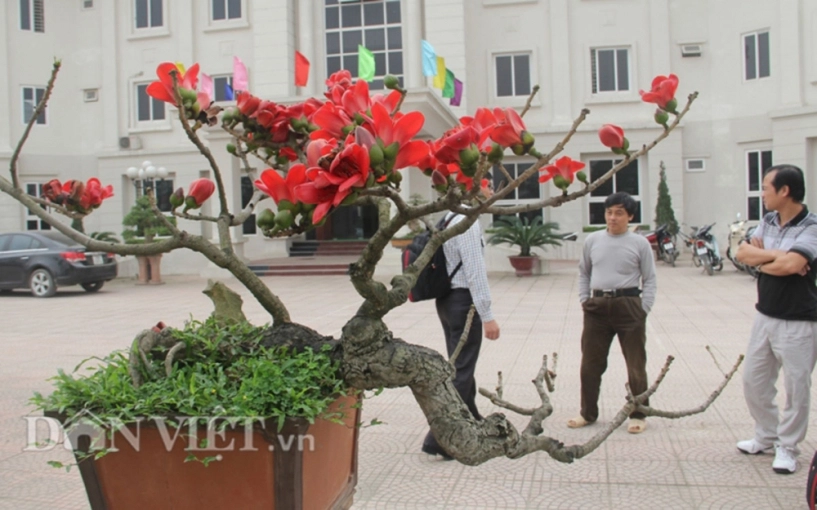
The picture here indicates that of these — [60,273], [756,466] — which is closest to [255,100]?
[756,466]

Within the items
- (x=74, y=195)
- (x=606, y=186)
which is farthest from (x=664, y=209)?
(x=74, y=195)

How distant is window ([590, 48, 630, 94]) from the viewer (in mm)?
21328

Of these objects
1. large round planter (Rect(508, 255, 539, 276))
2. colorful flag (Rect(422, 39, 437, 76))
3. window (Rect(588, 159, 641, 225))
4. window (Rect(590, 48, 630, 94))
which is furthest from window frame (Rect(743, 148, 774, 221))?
colorful flag (Rect(422, 39, 437, 76))

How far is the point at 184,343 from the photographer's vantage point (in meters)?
2.36

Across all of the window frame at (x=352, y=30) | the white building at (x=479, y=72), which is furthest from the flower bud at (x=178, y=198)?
the window frame at (x=352, y=30)

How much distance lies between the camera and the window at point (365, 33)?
2166 cm

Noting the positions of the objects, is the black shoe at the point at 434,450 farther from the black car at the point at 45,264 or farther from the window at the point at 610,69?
the window at the point at 610,69

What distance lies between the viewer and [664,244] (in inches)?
710

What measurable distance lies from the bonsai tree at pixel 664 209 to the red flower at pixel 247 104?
19.0 m

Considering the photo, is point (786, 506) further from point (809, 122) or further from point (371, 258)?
point (809, 122)

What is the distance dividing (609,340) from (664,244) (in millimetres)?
13882

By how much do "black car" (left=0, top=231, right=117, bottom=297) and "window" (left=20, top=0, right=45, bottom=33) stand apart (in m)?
10.4

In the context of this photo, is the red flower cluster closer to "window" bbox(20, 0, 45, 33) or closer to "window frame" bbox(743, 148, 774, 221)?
"window frame" bbox(743, 148, 774, 221)

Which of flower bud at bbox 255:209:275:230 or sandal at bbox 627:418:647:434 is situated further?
sandal at bbox 627:418:647:434
